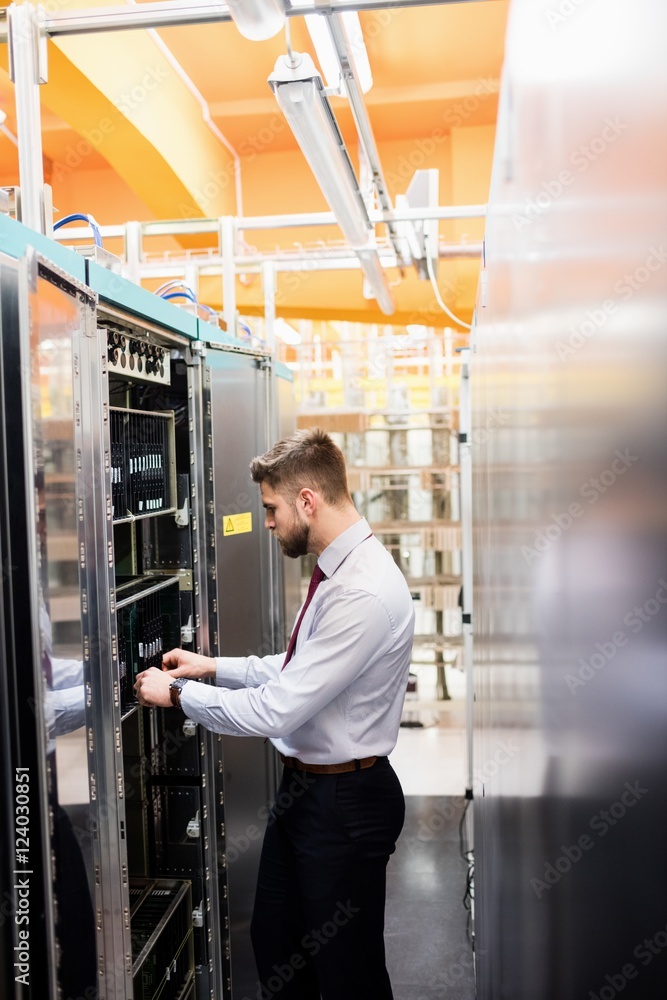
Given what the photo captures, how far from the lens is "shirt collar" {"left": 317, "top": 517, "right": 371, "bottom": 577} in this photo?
7.26 ft

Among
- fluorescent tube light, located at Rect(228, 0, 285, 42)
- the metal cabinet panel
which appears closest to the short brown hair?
fluorescent tube light, located at Rect(228, 0, 285, 42)

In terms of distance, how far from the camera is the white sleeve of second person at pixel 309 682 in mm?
2008

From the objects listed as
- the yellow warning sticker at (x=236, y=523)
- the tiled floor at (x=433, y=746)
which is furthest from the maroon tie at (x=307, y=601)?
the tiled floor at (x=433, y=746)

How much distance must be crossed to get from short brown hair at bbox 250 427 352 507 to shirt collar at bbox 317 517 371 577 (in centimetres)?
10

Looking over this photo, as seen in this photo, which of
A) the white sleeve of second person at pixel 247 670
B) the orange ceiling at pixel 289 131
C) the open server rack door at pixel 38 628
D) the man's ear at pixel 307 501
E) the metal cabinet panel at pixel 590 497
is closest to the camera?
the metal cabinet panel at pixel 590 497

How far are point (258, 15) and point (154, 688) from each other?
1.55 meters

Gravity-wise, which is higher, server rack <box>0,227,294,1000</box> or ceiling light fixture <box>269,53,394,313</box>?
ceiling light fixture <box>269,53,394,313</box>

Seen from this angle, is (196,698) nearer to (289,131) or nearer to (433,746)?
(433,746)

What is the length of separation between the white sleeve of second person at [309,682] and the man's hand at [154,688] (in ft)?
0.16

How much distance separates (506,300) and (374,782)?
53.4 inches

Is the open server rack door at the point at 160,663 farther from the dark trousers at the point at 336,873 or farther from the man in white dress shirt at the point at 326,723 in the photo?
the dark trousers at the point at 336,873

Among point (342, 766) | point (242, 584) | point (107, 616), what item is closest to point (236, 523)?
point (242, 584)

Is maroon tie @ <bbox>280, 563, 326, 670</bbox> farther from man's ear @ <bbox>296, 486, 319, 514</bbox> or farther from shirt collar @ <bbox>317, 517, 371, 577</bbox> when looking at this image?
man's ear @ <bbox>296, 486, 319, 514</bbox>

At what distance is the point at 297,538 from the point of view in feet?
7.45
